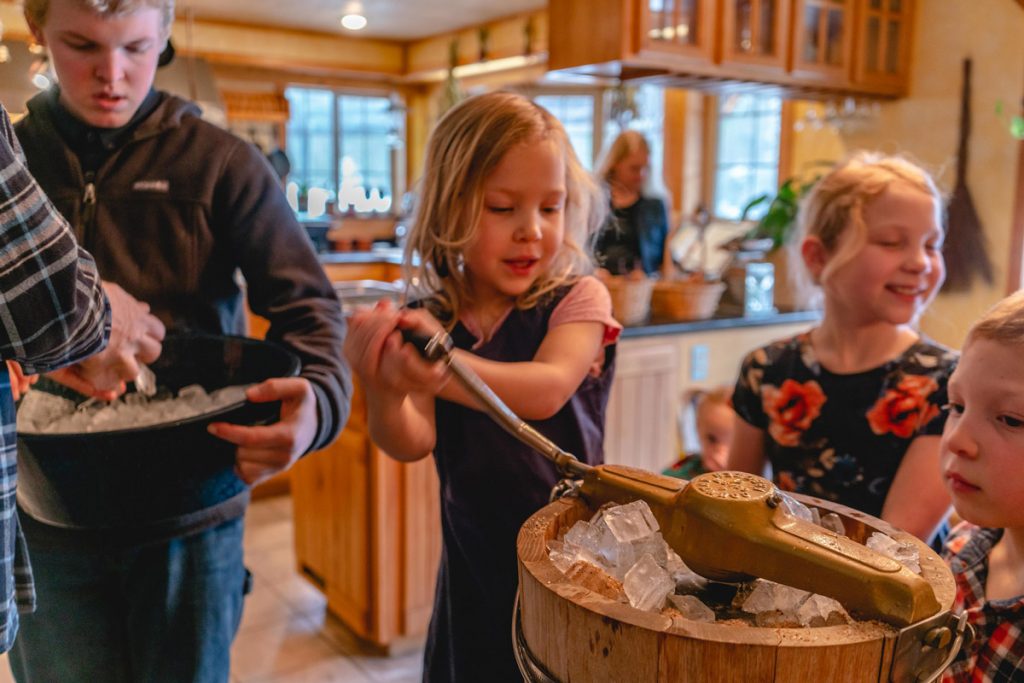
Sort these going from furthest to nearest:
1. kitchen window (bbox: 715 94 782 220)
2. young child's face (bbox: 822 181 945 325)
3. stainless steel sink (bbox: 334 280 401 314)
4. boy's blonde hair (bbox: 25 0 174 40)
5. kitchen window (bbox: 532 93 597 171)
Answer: kitchen window (bbox: 532 93 597 171)
kitchen window (bbox: 715 94 782 220)
stainless steel sink (bbox: 334 280 401 314)
young child's face (bbox: 822 181 945 325)
boy's blonde hair (bbox: 25 0 174 40)

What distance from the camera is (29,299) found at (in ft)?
2.20

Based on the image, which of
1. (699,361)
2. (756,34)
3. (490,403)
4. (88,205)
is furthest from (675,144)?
(490,403)

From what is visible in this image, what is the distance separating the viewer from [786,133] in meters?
5.66

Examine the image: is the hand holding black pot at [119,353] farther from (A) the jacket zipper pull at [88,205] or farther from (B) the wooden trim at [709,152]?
(B) the wooden trim at [709,152]

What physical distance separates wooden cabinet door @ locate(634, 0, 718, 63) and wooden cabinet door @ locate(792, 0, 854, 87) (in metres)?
0.43

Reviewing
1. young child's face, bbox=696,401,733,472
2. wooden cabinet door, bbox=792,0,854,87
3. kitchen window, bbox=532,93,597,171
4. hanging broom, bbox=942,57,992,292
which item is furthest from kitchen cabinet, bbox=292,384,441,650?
kitchen window, bbox=532,93,597,171

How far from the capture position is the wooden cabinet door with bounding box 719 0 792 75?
3.10 m

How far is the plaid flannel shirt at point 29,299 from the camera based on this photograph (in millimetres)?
662

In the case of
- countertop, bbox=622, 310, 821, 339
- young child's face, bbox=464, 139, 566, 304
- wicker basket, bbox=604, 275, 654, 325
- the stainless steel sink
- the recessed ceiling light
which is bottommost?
countertop, bbox=622, 310, 821, 339

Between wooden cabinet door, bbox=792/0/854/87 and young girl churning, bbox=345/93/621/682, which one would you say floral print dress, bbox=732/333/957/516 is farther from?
wooden cabinet door, bbox=792/0/854/87

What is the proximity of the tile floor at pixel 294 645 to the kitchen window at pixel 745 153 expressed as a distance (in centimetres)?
429

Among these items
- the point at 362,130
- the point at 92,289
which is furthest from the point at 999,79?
the point at 362,130

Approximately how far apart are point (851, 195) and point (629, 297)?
1.56m

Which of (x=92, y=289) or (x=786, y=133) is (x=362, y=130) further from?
(x=92, y=289)
